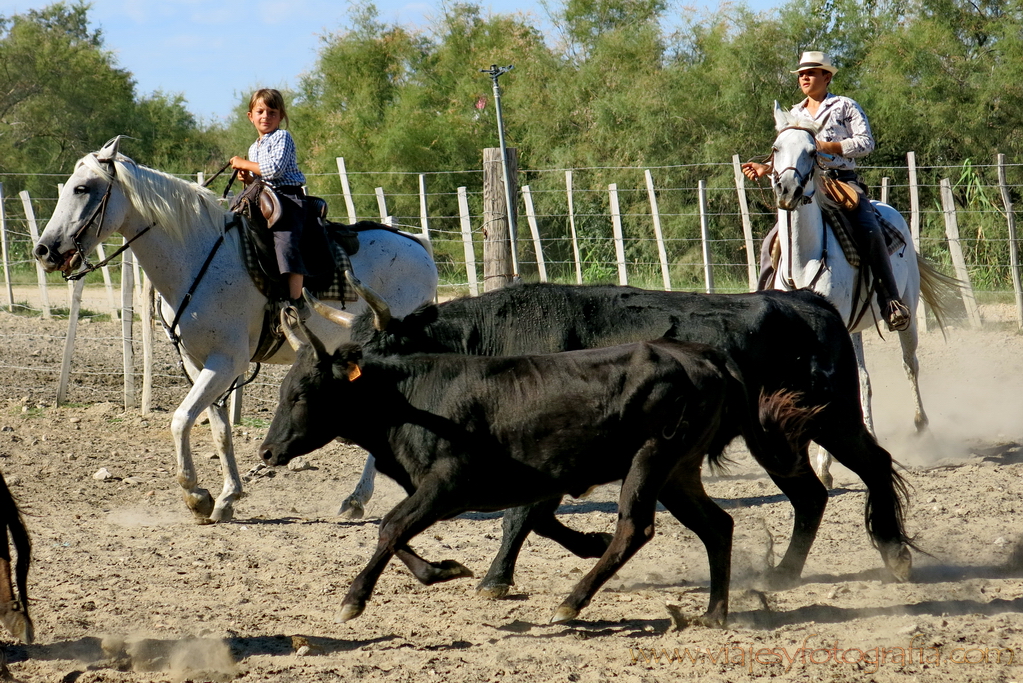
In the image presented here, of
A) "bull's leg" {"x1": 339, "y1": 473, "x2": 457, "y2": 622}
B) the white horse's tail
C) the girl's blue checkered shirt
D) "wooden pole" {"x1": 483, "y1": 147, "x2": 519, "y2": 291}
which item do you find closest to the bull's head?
"bull's leg" {"x1": 339, "y1": 473, "x2": 457, "y2": 622}

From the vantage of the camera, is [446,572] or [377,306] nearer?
[446,572]

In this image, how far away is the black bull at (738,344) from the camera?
16.8 feet

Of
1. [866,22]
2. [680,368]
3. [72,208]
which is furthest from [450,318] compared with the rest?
[866,22]

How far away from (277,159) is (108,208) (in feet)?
3.61

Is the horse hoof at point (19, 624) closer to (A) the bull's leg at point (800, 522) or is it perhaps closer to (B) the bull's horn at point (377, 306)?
(B) the bull's horn at point (377, 306)

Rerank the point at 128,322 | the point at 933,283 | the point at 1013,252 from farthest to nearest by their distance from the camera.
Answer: the point at 1013,252, the point at 128,322, the point at 933,283

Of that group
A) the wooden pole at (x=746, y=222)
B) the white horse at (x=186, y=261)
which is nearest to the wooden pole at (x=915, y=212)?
the wooden pole at (x=746, y=222)

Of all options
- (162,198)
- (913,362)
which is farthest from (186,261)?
(913,362)

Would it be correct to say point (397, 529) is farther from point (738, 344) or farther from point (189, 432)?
point (189, 432)

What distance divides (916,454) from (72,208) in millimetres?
6258

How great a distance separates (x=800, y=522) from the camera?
5184mm

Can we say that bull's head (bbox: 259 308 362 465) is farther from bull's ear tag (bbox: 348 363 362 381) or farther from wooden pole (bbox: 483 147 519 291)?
wooden pole (bbox: 483 147 519 291)

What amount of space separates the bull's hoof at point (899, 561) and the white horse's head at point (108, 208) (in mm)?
4502

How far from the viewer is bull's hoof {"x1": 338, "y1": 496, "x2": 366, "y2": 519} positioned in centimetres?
678
